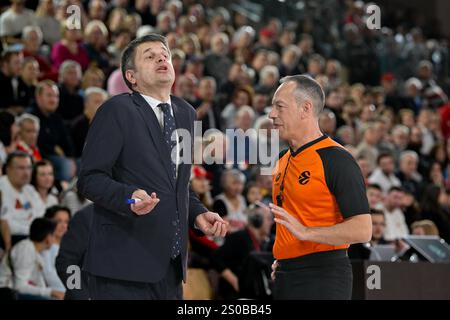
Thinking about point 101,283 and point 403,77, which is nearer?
point 101,283

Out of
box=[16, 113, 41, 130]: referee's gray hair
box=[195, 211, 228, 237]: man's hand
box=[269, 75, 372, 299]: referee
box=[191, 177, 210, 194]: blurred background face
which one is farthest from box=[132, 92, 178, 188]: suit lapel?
box=[191, 177, 210, 194]: blurred background face

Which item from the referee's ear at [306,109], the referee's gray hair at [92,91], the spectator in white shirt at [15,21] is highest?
the spectator in white shirt at [15,21]

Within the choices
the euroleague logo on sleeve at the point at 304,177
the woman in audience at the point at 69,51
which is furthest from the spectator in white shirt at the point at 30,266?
the euroleague logo on sleeve at the point at 304,177

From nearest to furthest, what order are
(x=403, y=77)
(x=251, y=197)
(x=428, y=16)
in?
1. (x=251, y=197)
2. (x=403, y=77)
3. (x=428, y=16)

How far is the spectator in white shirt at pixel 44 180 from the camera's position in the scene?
8.02 metres

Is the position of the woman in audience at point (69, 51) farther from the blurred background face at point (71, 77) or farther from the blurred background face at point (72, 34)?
the blurred background face at point (71, 77)

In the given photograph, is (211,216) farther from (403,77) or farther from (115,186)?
(403,77)

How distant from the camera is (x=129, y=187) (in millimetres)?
3738

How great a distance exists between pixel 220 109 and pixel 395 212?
8.06 ft

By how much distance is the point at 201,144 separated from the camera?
8.86 metres

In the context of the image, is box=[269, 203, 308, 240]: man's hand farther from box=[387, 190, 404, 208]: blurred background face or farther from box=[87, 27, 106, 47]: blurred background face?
box=[87, 27, 106, 47]: blurred background face

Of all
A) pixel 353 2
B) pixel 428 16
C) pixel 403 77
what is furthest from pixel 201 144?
pixel 428 16

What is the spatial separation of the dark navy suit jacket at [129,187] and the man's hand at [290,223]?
16.3 inches
